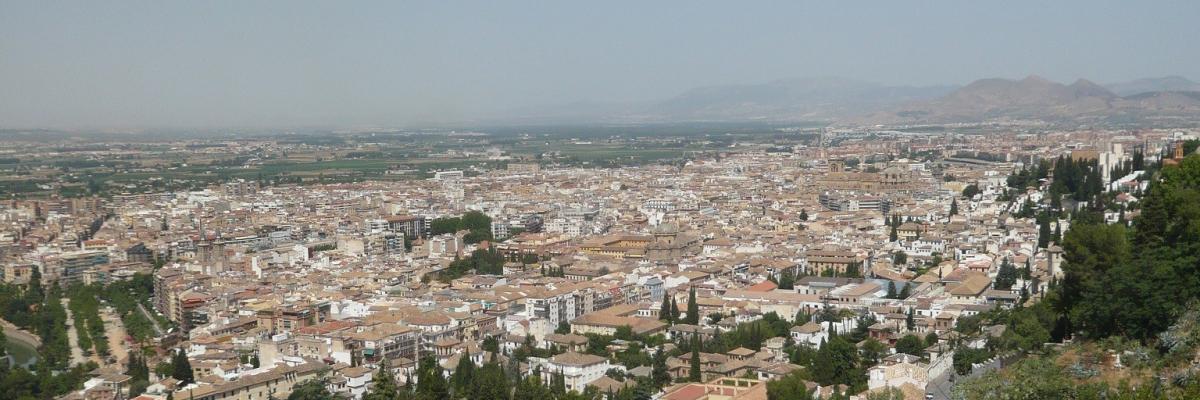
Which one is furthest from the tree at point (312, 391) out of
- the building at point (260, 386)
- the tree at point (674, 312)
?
the tree at point (674, 312)

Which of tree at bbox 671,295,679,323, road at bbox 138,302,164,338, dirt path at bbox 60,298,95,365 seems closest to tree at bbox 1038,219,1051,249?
tree at bbox 671,295,679,323

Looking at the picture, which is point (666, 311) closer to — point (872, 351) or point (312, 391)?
point (872, 351)

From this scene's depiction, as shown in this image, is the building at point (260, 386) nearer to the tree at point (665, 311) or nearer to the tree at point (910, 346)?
the tree at point (665, 311)

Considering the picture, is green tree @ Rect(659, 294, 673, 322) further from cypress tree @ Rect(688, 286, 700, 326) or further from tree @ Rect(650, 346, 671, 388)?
tree @ Rect(650, 346, 671, 388)

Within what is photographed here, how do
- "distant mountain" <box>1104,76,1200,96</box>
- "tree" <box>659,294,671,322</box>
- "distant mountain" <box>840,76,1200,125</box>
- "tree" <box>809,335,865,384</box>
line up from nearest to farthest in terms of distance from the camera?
"tree" <box>809,335,865,384</box> < "tree" <box>659,294,671,322</box> < "distant mountain" <box>840,76,1200,125</box> < "distant mountain" <box>1104,76,1200,96</box>

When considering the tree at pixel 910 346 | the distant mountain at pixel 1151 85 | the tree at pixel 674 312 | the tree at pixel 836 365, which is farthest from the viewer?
the distant mountain at pixel 1151 85

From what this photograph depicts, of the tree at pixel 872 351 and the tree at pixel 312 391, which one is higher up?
the tree at pixel 872 351

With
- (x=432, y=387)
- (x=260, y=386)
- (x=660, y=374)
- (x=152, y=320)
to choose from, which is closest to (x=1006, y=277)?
(x=660, y=374)
